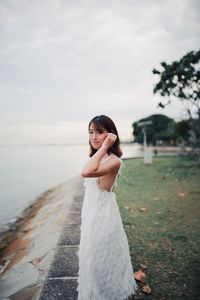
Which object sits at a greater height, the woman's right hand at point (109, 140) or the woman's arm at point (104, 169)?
the woman's right hand at point (109, 140)

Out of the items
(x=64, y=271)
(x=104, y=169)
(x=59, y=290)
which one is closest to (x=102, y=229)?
(x=104, y=169)

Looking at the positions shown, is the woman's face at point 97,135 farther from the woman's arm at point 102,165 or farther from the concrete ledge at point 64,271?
the concrete ledge at point 64,271

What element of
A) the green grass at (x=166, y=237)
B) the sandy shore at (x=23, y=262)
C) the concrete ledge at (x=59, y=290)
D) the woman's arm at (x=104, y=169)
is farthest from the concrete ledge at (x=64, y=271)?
the woman's arm at (x=104, y=169)

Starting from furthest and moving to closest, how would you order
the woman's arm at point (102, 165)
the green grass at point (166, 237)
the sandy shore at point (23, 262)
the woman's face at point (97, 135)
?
1. the sandy shore at point (23, 262)
2. the green grass at point (166, 237)
3. the woman's face at point (97, 135)
4. the woman's arm at point (102, 165)

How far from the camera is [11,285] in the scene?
4266 mm

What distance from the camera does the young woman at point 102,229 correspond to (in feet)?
8.26

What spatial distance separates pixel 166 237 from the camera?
16.7 feet

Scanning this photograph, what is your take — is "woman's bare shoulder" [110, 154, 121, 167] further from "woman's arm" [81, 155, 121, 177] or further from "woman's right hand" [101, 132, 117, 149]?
"woman's right hand" [101, 132, 117, 149]

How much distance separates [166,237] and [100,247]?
2.95 metres

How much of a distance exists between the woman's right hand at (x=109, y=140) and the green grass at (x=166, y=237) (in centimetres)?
200

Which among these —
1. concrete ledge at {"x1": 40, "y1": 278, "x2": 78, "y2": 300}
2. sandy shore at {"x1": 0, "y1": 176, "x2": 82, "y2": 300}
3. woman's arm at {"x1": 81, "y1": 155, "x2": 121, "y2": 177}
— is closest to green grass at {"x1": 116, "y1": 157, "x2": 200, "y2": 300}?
concrete ledge at {"x1": 40, "y1": 278, "x2": 78, "y2": 300}

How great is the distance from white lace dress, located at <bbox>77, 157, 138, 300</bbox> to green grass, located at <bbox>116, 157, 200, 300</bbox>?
32.6 inches

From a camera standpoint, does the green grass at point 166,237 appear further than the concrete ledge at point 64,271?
Yes

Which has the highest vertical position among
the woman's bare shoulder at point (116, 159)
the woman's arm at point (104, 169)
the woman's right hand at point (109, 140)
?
the woman's right hand at point (109, 140)
